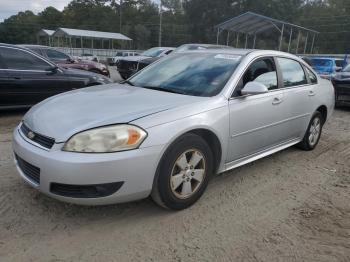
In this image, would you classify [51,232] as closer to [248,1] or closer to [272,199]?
[272,199]

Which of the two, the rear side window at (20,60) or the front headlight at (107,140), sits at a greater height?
the rear side window at (20,60)

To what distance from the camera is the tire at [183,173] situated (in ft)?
10.0

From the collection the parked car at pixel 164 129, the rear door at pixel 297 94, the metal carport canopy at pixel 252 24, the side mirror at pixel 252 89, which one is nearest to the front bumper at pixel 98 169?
the parked car at pixel 164 129

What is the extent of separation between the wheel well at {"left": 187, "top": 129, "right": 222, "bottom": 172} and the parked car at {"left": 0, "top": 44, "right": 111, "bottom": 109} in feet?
15.4

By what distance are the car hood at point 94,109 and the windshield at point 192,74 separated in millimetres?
208

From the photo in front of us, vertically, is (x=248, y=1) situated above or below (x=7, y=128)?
above

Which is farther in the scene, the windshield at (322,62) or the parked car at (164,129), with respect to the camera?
the windshield at (322,62)

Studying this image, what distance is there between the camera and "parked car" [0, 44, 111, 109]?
6680 millimetres

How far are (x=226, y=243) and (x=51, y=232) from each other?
57.1 inches

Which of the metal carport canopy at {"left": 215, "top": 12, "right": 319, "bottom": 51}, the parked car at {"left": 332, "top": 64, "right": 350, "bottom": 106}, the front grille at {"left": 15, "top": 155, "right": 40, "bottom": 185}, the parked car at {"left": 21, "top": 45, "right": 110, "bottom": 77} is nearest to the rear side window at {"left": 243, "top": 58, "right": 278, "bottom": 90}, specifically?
the front grille at {"left": 15, "top": 155, "right": 40, "bottom": 185}

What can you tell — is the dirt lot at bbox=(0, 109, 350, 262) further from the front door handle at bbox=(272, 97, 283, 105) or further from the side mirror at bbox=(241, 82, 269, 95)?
the side mirror at bbox=(241, 82, 269, 95)

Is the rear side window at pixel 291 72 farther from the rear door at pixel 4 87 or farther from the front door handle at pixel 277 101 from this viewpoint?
the rear door at pixel 4 87

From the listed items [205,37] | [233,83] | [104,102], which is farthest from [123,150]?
[205,37]

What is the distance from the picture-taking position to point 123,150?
2.80m
